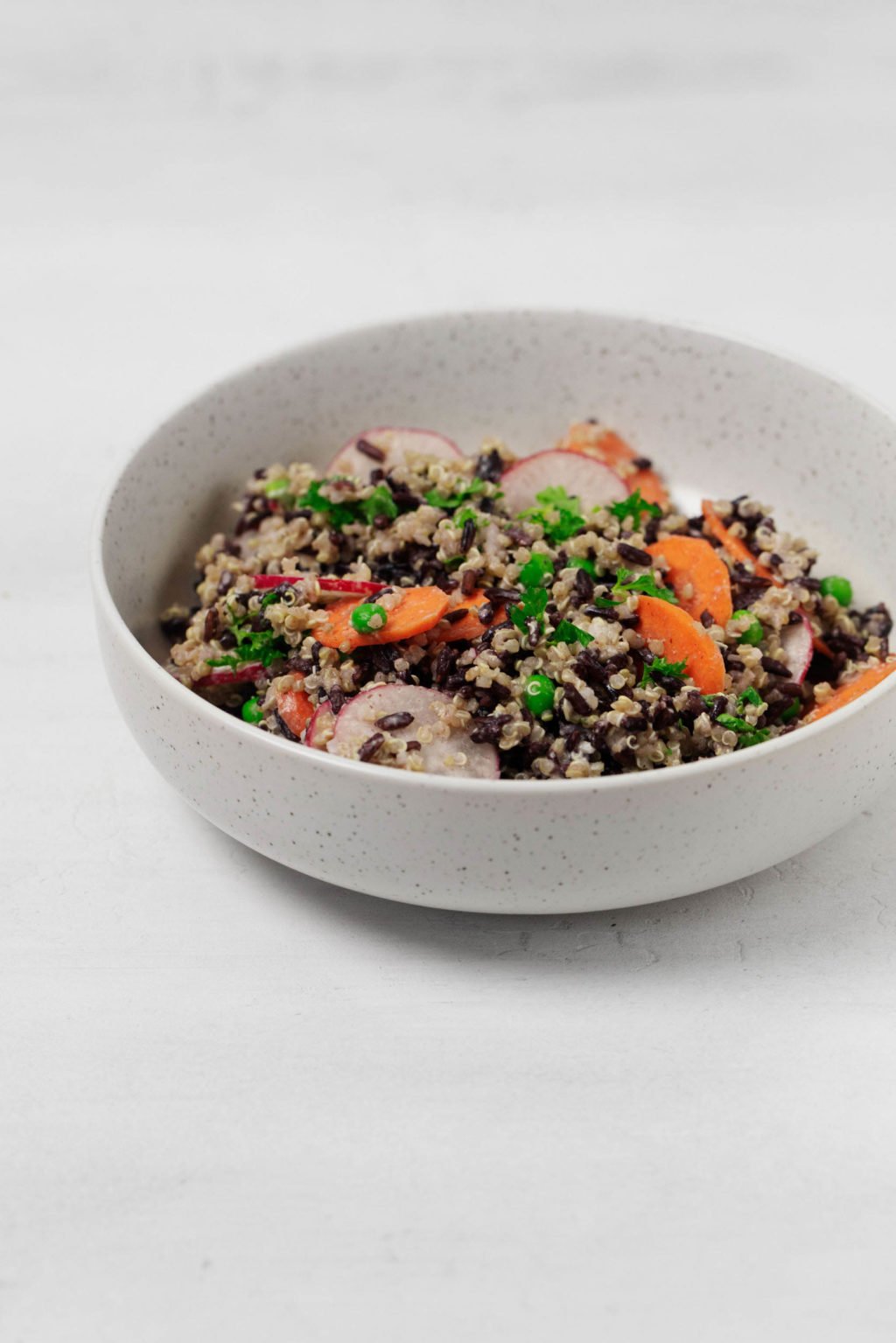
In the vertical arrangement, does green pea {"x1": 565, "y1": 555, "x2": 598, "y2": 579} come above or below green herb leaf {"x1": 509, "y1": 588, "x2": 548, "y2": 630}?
above

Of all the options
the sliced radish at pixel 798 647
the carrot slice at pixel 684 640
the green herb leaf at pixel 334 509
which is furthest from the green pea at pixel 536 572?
the sliced radish at pixel 798 647

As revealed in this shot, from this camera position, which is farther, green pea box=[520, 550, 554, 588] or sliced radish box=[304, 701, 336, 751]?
green pea box=[520, 550, 554, 588]

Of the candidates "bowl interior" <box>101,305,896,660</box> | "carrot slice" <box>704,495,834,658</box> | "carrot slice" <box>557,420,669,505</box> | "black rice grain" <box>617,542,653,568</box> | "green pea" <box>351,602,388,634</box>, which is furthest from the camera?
"carrot slice" <box>557,420,669,505</box>

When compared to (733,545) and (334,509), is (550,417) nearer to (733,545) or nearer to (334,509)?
(733,545)

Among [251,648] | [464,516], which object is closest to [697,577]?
[464,516]

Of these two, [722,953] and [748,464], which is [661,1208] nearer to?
[722,953]

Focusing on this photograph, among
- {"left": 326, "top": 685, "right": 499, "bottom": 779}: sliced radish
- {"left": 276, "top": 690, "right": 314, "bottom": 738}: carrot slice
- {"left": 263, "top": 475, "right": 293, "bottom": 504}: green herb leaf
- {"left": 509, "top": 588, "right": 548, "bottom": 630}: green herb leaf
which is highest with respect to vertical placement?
{"left": 509, "top": 588, "right": 548, "bottom": 630}: green herb leaf

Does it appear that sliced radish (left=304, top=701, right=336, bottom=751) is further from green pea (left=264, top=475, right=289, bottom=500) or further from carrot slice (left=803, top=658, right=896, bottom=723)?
carrot slice (left=803, top=658, right=896, bottom=723)

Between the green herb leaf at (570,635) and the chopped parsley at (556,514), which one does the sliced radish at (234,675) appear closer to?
the green herb leaf at (570,635)

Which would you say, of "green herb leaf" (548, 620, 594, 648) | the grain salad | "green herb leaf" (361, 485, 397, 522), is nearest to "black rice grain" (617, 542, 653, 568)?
the grain salad
